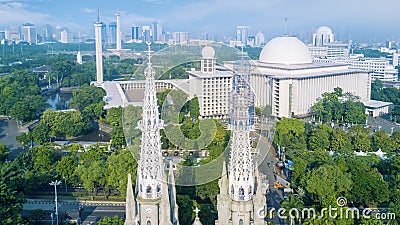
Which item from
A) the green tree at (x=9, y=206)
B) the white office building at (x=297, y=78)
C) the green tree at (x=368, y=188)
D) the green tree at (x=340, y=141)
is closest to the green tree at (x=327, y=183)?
the green tree at (x=368, y=188)

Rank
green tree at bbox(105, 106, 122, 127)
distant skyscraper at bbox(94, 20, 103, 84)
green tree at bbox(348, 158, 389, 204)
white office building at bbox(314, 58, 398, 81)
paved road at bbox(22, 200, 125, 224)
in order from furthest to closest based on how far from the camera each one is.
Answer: white office building at bbox(314, 58, 398, 81), distant skyscraper at bbox(94, 20, 103, 84), green tree at bbox(105, 106, 122, 127), paved road at bbox(22, 200, 125, 224), green tree at bbox(348, 158, 389, 204)

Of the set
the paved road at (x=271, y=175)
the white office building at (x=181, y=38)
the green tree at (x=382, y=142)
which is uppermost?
the white office building at (x=181, y=38)

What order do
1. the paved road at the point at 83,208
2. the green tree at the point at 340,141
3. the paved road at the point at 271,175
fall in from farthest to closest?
the green tree at the point at 340,141
the paved road at the point at 83,208
the paved road at the point at 271,175

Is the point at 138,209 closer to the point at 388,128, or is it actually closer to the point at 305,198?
the point at 305,198

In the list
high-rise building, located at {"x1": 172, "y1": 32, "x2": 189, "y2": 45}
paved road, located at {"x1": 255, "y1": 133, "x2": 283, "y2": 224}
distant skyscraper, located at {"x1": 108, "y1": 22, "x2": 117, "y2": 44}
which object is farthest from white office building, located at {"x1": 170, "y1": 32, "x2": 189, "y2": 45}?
distant skyscraper, located at {"x1": 108, "y1": 22, "x2": 117, "y2": 44}

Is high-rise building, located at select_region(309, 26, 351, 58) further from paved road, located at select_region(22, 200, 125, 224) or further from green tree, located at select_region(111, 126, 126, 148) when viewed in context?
paved road, located at select_region(22, 200, 125, 224)

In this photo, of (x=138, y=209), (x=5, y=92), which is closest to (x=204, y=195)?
(x=138, y=209)

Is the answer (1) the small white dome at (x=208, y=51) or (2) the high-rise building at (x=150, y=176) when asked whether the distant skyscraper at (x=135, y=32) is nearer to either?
(1) the small white dome at (x=208, y=51)
